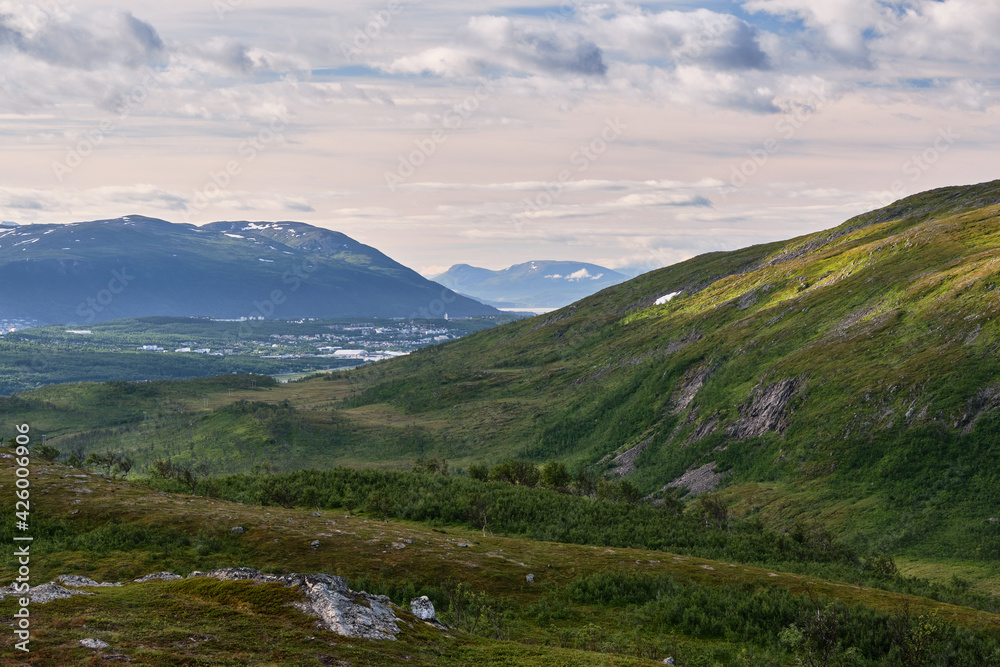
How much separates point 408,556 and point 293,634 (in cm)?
2316

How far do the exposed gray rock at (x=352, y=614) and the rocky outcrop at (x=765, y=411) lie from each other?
367ft

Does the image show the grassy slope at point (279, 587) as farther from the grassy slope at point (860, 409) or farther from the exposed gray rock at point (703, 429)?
the exposed gray rock at point (703, 429)

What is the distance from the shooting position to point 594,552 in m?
57.3

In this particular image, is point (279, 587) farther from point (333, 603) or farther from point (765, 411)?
point (765, 411)

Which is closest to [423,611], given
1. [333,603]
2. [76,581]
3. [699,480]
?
[333,603]

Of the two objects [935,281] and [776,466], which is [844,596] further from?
[935,281]

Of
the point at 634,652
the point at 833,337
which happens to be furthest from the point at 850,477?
the point at 634,652

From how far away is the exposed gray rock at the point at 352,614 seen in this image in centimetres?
2709

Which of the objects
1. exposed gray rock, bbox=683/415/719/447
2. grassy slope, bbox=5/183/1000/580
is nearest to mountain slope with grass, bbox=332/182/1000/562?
grassy slope, bbox=5/183/1000/580

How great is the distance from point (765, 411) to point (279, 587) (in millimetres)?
121471

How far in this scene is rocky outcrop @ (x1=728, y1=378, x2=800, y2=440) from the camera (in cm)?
12769

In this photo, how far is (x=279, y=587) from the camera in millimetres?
29969

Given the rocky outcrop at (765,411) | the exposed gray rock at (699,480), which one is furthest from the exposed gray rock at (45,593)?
the rocky outcrop at (765,411)

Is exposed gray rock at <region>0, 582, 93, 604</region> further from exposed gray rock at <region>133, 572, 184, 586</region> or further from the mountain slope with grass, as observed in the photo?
the mountain slope with grass
